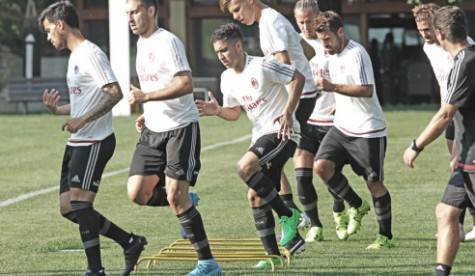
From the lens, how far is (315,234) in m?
12.0

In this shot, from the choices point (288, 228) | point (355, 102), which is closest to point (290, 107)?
point (288, 228)

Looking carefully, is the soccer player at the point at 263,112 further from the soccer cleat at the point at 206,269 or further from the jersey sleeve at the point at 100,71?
the jersey sleeve at the point at 100,71

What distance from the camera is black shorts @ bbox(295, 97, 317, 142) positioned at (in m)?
12.1

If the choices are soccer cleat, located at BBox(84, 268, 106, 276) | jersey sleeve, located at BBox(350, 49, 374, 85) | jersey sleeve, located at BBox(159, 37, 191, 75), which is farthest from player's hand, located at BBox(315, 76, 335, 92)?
soccer cleat, located at BBox(84, 268, 106, 276)

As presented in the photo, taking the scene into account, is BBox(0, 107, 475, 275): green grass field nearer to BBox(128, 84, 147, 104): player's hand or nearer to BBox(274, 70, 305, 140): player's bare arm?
BBox(274, 70, 305, 140): player's bare arm

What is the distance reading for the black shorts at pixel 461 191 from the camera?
27.8 feet

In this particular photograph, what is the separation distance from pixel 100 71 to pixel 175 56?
1.80ft

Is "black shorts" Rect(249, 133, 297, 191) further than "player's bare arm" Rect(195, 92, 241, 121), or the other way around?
"black shorts" Rect(249, 133, 297, 191)

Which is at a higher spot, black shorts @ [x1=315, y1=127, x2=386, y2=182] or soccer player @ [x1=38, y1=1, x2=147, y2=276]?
soccer player @ [x1=38, y1=1, x2=147, y2=276]

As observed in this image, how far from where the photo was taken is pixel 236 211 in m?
14.4

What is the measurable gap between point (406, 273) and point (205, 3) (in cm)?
2925

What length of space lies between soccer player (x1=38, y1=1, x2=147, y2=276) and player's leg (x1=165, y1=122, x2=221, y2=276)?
466mm

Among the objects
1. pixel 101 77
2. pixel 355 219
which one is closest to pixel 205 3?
pixel 355 219

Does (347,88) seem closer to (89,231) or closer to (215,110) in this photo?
(215,110)
